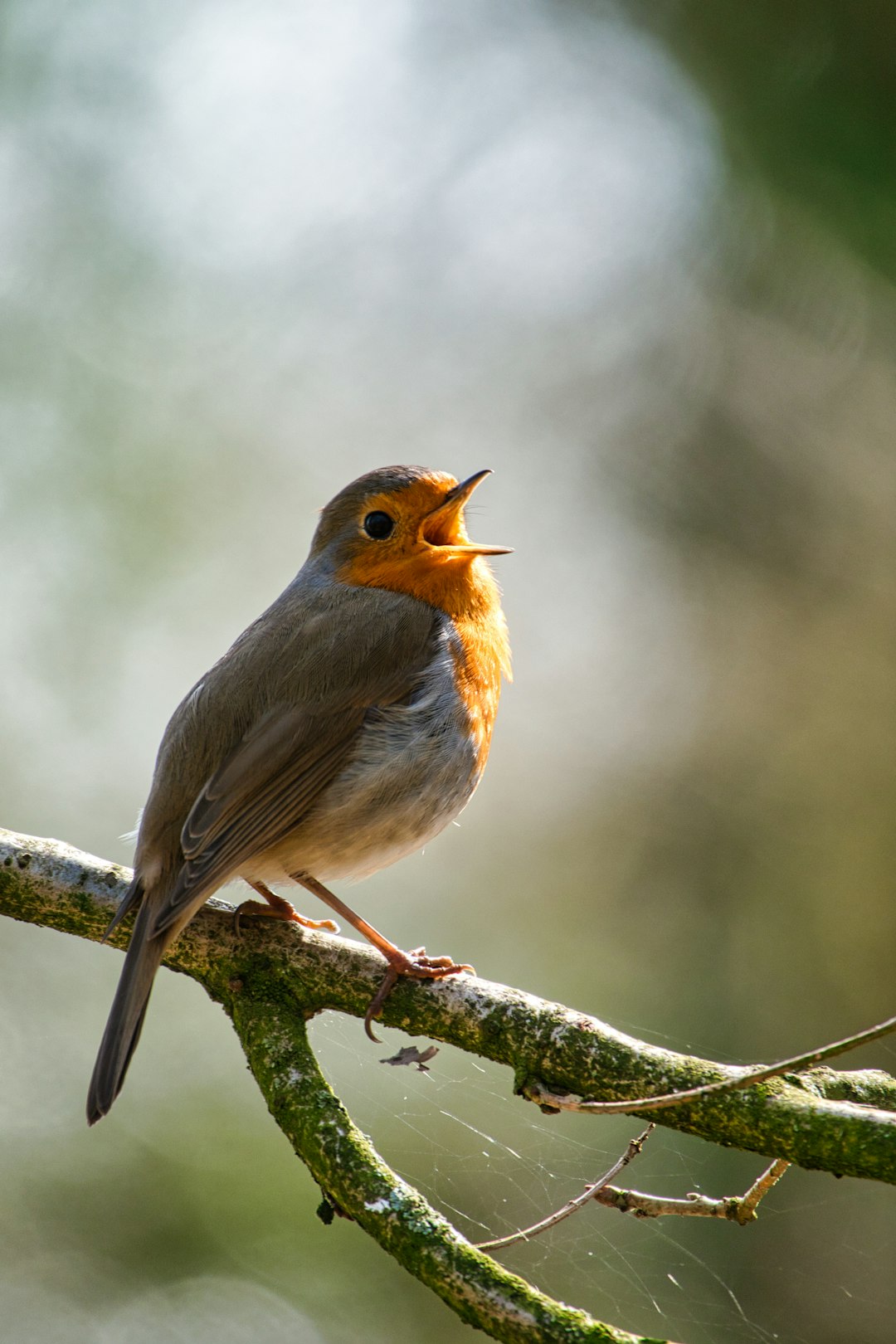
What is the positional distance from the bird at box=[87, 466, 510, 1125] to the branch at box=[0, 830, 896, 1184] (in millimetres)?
98

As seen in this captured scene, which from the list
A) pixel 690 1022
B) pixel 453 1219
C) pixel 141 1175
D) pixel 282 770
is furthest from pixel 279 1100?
pixel 690 1022

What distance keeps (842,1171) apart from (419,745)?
5.17ft

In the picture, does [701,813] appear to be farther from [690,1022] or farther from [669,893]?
[690,1022]

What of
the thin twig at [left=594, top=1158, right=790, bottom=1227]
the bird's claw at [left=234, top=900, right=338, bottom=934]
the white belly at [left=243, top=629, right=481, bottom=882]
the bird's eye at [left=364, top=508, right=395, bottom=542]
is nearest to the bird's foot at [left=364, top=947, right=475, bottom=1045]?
the bird's claw at [left=234, top=900, right=338, bottom=934]

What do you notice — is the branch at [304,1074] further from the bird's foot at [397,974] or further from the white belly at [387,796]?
the white belly at [387,796]

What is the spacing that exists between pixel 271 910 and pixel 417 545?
124 centimetres

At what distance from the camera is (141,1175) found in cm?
505

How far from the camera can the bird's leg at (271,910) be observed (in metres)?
3.06

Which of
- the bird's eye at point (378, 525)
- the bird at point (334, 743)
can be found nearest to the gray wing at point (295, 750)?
the bird at point (334, 743)

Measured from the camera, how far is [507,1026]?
A: 2582 mm

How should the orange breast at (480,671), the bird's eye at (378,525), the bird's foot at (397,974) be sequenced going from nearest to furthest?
1. the bird's foot at (397,974)
2. the orange breast at (480,671)
3. the bird's eye at (378,525)

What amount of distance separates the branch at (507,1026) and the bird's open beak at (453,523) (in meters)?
1.24

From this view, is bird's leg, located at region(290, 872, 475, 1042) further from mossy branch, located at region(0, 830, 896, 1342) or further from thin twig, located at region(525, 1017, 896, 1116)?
thin twig, located at region(525, 1017, 896, 1116)

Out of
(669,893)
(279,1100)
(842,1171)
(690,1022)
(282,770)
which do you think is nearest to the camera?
(842,1171)
